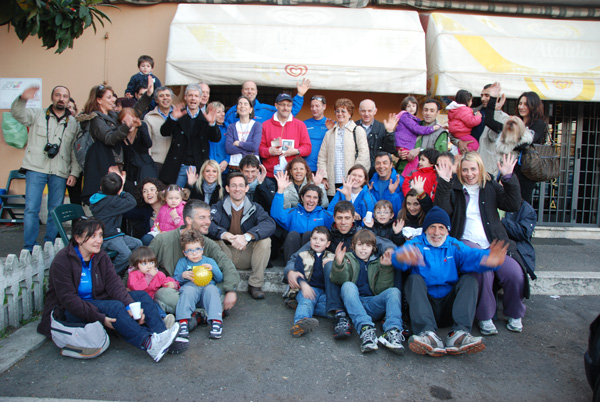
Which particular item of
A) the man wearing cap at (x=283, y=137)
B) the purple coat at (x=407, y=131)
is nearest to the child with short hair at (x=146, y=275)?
the man wearing cap at (x=283, y=137)

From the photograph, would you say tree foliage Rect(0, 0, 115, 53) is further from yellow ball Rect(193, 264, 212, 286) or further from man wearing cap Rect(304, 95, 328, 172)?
man wearing cap Rect(304, 95, 328, 172)

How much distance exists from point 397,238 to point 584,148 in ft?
19.6

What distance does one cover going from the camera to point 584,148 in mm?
8266

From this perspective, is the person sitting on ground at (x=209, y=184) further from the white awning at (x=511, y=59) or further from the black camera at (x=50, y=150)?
the white awning at (x=511, y=59)

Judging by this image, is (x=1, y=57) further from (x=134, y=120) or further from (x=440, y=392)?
(x=440, y=392)

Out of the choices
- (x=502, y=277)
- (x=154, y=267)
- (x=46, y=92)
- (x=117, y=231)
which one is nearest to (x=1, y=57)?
(x=46, y=92)

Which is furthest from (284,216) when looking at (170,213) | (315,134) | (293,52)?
(293,52)

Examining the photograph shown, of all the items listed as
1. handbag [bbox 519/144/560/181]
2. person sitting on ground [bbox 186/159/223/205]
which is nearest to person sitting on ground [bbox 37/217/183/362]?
person sitting on ground [bbox 186/159/223/205]

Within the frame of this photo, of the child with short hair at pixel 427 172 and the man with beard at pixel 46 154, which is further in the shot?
the man with beard at pixel 46 154

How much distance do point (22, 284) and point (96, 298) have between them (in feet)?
2.90

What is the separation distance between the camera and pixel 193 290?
3.83 metres

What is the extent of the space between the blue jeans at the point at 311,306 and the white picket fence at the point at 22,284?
238cm

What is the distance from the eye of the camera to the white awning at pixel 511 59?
686cm

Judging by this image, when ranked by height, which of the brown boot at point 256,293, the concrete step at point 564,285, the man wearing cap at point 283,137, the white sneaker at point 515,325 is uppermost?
the man wearing cap at point 283,137
